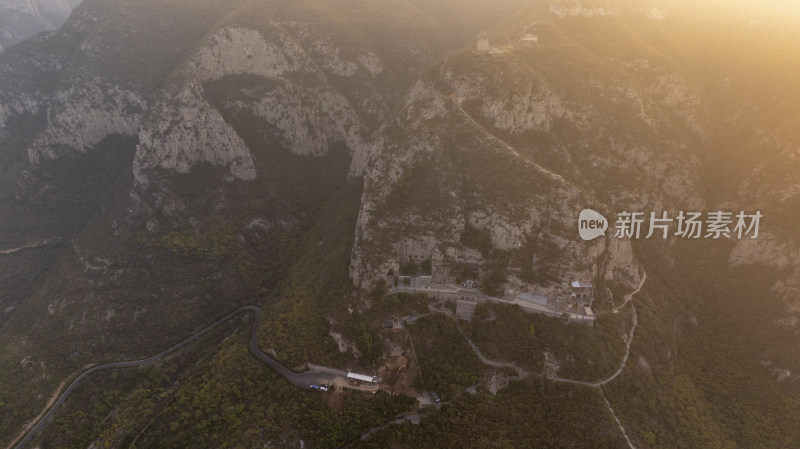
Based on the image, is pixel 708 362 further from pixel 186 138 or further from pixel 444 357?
pixel 186 138

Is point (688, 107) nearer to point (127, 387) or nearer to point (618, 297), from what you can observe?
point (618, 297)

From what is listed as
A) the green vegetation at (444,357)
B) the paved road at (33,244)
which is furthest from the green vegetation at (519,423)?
the paved road at (33,244)

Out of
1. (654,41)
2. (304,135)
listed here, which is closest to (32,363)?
(304,135)

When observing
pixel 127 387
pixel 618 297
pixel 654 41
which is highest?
pixel 654 41

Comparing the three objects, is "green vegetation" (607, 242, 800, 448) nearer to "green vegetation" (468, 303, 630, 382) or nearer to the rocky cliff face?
"green vegetation" (468, 303, 630, 382)

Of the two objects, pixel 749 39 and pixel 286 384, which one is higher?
pixel 749 39

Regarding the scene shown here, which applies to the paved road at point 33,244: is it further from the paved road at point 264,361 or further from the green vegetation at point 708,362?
the green vegetation at point 708,362

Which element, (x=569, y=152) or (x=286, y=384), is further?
(x=569, y=152)

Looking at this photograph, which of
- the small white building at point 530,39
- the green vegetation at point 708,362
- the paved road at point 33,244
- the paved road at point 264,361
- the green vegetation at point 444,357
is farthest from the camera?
the paved road at point 33,244

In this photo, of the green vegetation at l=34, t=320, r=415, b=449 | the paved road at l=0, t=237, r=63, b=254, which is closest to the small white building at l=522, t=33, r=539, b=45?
the green vegetation at l=34, t=320, r=415, b=449
